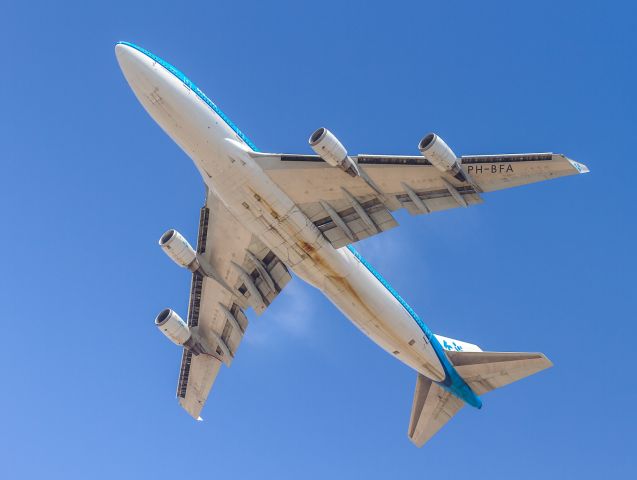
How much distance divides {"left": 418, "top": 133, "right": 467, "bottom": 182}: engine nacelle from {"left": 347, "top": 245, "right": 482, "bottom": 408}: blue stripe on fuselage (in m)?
7.46

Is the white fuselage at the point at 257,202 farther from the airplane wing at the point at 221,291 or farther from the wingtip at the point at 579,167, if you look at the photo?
the wingtip at the point at 579,167

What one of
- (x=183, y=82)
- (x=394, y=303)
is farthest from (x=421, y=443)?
(x=183, y=82)

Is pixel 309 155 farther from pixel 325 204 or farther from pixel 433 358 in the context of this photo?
pixel 433 358

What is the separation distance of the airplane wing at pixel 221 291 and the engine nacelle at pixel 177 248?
841 mm

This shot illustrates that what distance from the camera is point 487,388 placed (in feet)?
141

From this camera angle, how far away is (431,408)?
1729 inches

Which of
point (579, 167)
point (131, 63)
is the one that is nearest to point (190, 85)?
point (131, 63)

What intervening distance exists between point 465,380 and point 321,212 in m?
13.7

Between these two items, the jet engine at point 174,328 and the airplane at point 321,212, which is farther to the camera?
the jet engine at point 174,328

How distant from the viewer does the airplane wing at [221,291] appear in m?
40.0

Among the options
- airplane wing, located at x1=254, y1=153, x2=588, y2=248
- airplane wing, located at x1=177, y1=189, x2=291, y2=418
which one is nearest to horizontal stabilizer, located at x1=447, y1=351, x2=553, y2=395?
airplane wing, located at x1=254, y1=153, x2=588, y2=248

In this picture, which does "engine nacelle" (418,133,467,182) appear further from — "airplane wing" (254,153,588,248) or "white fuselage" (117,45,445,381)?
"white fuselage" (117,45,445,381)

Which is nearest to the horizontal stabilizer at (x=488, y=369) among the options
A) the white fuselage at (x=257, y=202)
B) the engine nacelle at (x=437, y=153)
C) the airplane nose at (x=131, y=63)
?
the white fuselage at (x=257, y=202)

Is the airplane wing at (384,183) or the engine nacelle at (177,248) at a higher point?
the airplane wing at (384,183)
